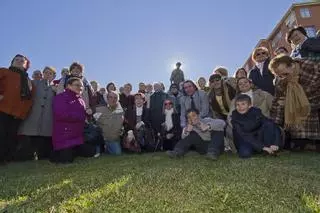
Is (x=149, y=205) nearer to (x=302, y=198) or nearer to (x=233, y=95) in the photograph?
(x=302, y=198)

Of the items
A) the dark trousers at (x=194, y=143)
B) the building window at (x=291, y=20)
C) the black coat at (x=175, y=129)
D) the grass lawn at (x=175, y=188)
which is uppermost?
the building window at (x=291, y=20)

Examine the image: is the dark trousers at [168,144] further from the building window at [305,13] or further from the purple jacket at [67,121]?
the building window at [305,13]

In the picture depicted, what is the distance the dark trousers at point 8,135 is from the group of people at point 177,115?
23 mm

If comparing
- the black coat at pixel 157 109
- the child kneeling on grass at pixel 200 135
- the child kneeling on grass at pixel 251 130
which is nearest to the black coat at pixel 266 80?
the child kneeling on grass at pixel 251 130

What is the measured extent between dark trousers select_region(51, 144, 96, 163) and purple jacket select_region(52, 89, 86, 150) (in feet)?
0.42

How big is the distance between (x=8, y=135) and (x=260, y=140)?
5.87 metres

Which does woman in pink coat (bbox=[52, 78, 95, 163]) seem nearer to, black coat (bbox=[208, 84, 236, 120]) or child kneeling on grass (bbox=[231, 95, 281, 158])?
black coat (bbox=[208, 84, 236, 120])

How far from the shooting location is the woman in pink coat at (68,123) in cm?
789

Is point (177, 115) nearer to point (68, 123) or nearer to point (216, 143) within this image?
point (216, 143)

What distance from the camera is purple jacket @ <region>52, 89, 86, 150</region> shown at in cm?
796

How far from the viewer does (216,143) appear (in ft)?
24.9

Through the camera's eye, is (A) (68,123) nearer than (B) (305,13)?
Yes

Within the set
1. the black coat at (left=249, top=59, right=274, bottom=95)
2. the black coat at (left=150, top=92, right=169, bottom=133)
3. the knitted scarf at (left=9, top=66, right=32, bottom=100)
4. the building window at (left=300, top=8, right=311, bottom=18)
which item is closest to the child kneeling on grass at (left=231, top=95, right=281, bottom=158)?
the black coat at (left=249, top=59, right=274, bottom=95)

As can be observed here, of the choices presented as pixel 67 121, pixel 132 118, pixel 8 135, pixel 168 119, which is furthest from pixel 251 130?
pixel 8 135
